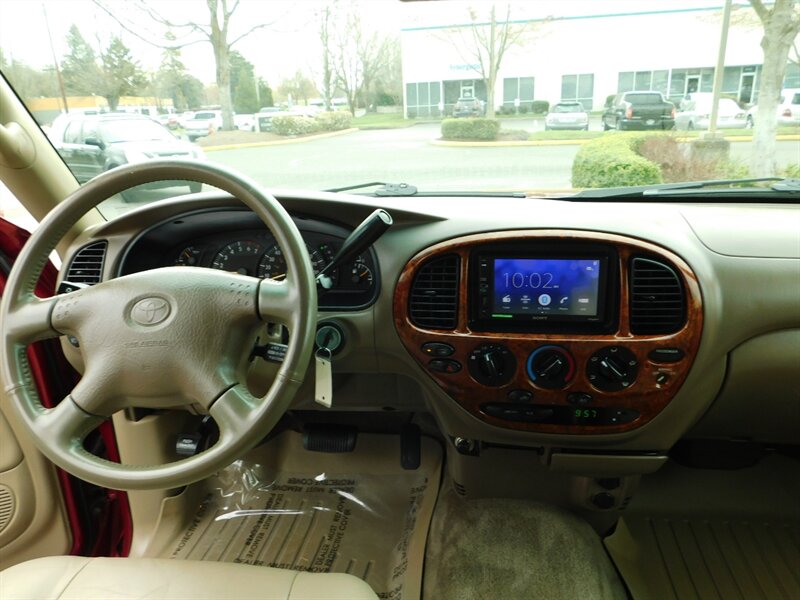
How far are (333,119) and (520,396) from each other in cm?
106

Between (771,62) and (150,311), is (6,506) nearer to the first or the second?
(150,311)

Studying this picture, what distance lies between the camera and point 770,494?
209 centimetres

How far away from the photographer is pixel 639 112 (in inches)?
68.8

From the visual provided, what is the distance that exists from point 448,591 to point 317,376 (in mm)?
889

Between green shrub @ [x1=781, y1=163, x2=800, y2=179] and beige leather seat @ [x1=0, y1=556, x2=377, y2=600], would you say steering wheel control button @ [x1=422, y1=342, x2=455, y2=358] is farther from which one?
green shrub @ [x1=781, y1=163, x2=800, y2=179]

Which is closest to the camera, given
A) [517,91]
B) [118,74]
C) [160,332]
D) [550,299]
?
[160,332]

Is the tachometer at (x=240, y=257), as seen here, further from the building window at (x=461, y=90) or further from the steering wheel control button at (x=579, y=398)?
the steering wheel control button at (x=579, y=398)

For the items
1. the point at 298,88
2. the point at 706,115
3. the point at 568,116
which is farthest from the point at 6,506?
the point at 706,115

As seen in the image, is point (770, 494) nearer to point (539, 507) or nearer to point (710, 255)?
point (539, 507)

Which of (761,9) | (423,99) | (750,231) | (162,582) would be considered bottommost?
(162,582)

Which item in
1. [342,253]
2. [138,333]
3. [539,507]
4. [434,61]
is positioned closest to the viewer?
[138,333]

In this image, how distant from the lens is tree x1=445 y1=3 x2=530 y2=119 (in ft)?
5.77

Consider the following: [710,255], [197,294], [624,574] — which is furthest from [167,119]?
[624,574]

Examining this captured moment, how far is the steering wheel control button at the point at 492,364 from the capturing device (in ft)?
4.92
